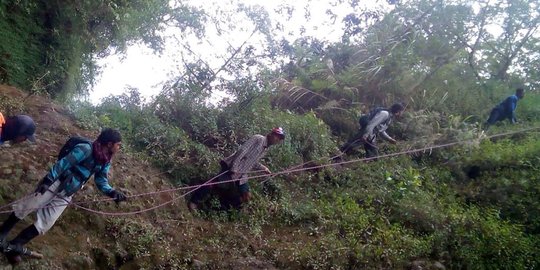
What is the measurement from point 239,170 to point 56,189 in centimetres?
274

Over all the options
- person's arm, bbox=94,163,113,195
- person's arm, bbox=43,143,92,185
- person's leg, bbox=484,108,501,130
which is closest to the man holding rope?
person's leg, bbox=484,108,501,130

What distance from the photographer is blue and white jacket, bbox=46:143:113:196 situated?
16.0 ft

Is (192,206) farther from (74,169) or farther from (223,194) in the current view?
(74,169)

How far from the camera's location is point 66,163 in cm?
488

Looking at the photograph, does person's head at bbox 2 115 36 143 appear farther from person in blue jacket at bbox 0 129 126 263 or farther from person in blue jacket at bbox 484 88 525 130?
person in blue jacket at bbox 484 88 525 130

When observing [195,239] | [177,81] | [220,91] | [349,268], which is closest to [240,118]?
[220,91]

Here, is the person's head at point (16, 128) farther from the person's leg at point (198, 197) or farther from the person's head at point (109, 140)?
A: the person's leg at point (198, 197)

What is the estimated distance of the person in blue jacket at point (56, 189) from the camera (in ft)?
16.0

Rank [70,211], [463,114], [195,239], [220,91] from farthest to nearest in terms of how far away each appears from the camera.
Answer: [463,114] < [220,91] < [195,239] < [70,211]

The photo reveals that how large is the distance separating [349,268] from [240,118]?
4.30m

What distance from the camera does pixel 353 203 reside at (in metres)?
7.88

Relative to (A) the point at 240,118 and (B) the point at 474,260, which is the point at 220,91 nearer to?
(A) the point at 240,118

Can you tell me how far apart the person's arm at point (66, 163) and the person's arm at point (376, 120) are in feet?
19.6

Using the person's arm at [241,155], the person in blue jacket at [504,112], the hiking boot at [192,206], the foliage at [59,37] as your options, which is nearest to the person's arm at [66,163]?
the person's arm at [241,155]
